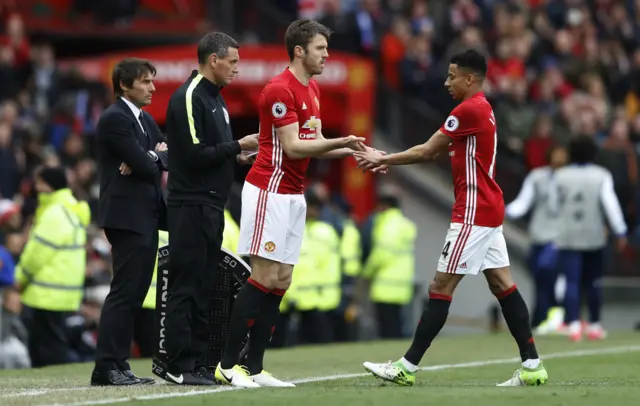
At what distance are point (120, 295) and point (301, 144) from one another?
5.59 feet

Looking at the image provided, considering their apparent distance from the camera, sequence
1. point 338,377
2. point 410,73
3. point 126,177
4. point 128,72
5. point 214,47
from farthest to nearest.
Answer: point 410,73
point 338,377
point 128,72
point 126,177
point 214,47

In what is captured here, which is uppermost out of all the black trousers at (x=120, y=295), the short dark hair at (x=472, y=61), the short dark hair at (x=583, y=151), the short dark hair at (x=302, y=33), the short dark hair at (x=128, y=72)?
the short dark hair at (x=302, y=33)

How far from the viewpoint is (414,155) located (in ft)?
34.7

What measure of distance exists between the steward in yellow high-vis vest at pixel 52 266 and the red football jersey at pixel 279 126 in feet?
14.5

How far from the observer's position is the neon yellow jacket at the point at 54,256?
46.7 feet

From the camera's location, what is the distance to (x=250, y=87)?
21.5m

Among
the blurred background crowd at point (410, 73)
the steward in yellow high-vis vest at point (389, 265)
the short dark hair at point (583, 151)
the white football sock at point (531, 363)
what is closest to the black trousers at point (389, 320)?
the steward in yellow high-vis vest at point (389, 265)

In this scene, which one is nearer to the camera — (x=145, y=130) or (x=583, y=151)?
(x=145, y=130)

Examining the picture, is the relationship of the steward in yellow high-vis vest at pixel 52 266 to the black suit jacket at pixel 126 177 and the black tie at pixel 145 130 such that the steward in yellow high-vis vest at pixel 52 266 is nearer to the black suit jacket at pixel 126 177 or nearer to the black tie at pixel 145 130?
the black tie at pixel 145 130

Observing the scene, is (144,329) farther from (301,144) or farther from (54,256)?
(301,144)

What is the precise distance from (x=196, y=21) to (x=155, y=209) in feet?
47.2

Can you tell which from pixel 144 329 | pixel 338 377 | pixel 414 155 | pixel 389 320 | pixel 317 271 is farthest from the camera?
pixel 389 320

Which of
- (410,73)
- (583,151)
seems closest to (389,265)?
(583,151)

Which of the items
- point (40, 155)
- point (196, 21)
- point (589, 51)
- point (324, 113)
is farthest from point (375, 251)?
point (589, 51)
